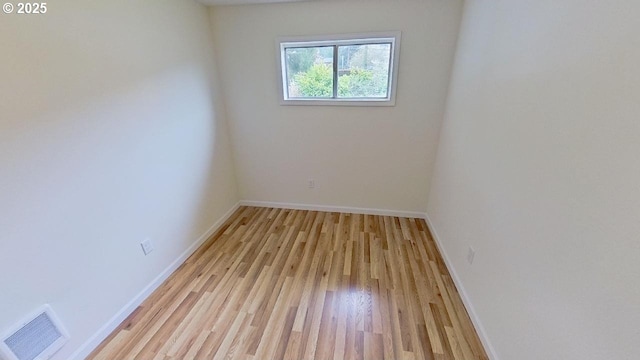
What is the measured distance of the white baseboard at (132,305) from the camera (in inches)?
57.1

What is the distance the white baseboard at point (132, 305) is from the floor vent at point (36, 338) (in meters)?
0.16

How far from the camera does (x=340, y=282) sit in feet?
6.46

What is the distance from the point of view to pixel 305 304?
69.6 inches

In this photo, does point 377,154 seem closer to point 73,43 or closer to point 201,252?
point 201,252

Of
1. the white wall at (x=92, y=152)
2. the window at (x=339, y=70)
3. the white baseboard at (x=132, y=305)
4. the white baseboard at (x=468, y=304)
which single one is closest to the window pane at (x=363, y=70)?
the window at (x=339, y=70)

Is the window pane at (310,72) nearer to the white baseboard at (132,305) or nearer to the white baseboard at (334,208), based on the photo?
the white baseboard at (334,208)

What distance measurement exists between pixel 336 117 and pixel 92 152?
1980 millimetres

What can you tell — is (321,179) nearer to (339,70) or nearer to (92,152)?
(339,70)

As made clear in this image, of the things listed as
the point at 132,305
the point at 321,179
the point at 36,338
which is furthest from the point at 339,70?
the point at 36,338

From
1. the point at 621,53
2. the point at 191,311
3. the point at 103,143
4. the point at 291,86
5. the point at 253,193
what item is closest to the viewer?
the point at 621,53

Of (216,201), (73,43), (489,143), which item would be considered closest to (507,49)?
(489,143)

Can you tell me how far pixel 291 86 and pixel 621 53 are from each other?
239 centimetres

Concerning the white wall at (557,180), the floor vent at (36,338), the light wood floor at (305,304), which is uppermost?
the white wall at (557,180)

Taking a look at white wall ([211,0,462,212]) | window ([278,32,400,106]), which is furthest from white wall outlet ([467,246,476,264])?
window ([278,32,400,106])
